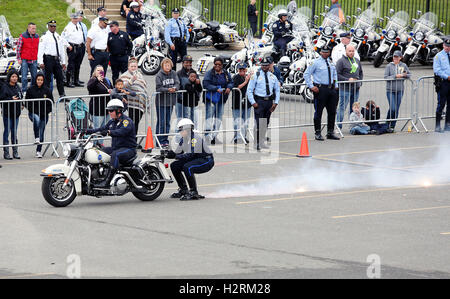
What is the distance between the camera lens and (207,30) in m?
34.8

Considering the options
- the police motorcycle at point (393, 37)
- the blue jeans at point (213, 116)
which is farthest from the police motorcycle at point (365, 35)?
the blue jeans at point (213, 116)

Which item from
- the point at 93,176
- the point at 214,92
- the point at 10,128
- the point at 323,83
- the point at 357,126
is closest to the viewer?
the point at 93,176

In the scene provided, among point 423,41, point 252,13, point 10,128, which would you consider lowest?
point 10,128

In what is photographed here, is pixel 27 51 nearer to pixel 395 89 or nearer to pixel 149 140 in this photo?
pixel 149 140

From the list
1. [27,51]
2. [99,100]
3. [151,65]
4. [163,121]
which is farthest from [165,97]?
[151,65]

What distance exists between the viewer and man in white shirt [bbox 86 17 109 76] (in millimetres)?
25000

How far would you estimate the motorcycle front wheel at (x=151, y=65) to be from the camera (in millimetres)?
28594

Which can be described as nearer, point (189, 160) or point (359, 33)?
point (189, 160)

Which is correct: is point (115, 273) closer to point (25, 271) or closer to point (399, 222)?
point (25, 271)

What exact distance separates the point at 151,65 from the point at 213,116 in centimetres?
943

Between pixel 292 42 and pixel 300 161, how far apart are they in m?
11.0

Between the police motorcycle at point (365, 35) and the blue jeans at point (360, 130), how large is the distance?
11.9 m

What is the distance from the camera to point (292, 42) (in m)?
28.3

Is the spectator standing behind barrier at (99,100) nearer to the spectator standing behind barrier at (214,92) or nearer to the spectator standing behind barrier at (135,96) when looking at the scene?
the spectator standing behind barrier at (135,96)
